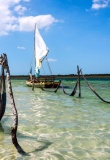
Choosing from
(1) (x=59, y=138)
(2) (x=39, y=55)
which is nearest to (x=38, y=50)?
(2) (x=39, y=55)

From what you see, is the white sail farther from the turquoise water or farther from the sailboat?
the turquoise water

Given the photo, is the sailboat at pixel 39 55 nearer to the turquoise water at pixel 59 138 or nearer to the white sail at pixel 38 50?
the white sail at pixel 38 50

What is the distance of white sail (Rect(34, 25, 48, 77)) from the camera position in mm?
35531

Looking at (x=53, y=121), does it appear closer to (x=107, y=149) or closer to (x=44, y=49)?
(x=107, y=149)

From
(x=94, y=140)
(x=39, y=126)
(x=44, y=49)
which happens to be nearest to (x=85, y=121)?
(x=39, y=126)

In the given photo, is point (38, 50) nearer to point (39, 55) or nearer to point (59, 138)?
point (39, 55)

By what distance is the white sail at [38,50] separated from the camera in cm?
3553

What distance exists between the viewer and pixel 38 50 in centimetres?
3653

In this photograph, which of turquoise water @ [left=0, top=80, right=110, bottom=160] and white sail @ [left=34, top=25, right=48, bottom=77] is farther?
white sail @ [left=34, top=25, right=48, bottom=77]

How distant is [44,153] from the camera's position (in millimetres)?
7234

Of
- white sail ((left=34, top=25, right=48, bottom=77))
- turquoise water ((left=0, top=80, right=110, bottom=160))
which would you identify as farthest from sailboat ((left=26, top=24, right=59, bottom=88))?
turquoise water ((left=0, top=80, right=110, bottom=160))

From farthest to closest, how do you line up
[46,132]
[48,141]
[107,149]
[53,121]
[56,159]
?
[53,121], [46,132], [48,141], [107,149], [56,159]

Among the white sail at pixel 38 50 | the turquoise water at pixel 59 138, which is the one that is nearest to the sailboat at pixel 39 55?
the white sail at pixel 38 50

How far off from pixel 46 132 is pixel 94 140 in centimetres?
196
